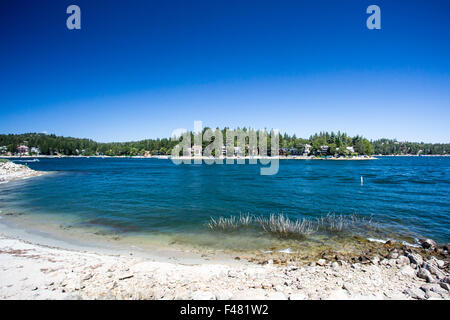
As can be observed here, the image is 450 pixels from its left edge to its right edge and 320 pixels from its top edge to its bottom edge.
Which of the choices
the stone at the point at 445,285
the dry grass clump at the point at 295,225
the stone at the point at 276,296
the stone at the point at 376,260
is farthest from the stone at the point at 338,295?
the dry grass clump at the point at 295,225

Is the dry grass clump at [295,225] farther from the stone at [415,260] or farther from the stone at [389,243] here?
the stone at [415,260]

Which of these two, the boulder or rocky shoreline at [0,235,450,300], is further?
the boulder

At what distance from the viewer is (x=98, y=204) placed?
22.1 metres

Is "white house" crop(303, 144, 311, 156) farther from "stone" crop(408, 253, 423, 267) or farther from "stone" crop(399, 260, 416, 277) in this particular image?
"stone" crop(399, 260, 416, 277)

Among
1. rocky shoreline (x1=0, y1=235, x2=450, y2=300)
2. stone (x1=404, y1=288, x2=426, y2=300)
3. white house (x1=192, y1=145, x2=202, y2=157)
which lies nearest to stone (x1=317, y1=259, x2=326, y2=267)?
rocky shoreline (x1=0, y1=235, x2=450, y2=300)

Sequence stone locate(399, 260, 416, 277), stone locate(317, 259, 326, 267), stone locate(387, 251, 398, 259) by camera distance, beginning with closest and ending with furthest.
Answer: stone locate(399, 260, 416, 277), stone locate(317, 259, 326, 267), stone locate(387, 251, 398, 259)

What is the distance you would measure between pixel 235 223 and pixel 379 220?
1096cm

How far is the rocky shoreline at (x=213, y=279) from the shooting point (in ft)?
20.2

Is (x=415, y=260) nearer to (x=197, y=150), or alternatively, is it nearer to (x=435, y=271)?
(x=435, y=271)

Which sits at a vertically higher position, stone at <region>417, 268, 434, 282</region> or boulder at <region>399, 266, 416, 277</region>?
stone at <region>417, 268, 434, 282</region>

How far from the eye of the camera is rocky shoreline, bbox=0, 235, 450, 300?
20.2 ft

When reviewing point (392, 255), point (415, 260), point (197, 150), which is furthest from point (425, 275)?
point (197, 150)
